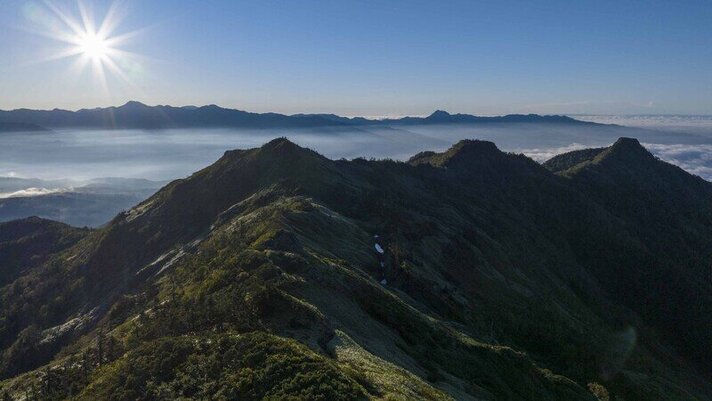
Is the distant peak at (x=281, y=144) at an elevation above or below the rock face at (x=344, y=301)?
above

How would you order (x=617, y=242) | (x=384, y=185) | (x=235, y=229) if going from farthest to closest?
1. (x=617, y=242)
2. (x=384, y=185)
3. (x=235, y=229)

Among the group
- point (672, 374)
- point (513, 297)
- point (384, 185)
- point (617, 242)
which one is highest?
point (384, 185)

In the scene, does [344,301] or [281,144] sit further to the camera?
[281,144]

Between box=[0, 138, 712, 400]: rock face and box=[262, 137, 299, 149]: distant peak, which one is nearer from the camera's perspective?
box=[0, 138, 712, 400]: rock face

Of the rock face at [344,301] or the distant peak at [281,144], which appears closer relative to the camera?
the rock face at [344,301]

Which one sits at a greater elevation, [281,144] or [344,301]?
[281,144]

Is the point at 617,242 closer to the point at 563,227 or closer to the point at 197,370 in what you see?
the point at 563,227

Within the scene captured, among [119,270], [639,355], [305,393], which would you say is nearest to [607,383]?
[639,355]

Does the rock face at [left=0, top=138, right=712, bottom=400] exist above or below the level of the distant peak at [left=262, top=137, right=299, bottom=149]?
below
